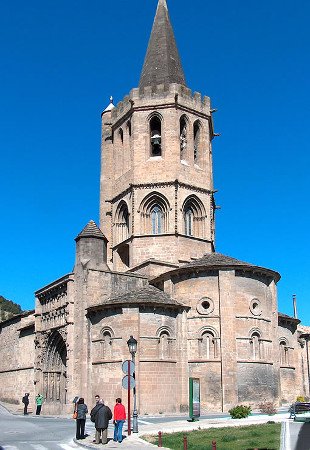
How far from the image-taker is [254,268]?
3284cm

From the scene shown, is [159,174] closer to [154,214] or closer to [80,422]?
[154,214]

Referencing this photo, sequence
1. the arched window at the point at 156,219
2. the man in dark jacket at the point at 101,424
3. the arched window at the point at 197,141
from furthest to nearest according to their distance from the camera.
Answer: the arched window at the point at 197,141 → the arched window at the point at 156,219 → the man in dark jacket at the point at 101,424

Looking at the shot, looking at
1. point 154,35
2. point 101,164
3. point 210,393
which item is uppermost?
point 154,35

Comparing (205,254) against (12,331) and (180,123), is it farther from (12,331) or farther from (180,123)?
(12,331)

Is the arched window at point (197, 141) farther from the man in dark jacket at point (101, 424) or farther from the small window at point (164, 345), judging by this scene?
the man in dark jacket at point (101, 424)

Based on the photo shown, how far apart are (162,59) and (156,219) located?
12653 millimetres

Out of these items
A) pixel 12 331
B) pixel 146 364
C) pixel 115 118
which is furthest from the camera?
pixel 12 331

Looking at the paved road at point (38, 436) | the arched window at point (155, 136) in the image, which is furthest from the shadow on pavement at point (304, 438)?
the arched window at point (155, 136)

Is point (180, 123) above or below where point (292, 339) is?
above

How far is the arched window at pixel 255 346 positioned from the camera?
105 feet

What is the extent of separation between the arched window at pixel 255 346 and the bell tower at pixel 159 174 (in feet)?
25.1

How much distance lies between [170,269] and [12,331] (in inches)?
699

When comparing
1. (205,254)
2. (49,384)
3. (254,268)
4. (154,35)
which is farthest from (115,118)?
(49,384)

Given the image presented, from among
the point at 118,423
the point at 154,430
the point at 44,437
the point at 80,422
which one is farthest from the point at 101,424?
the point at 154,430
